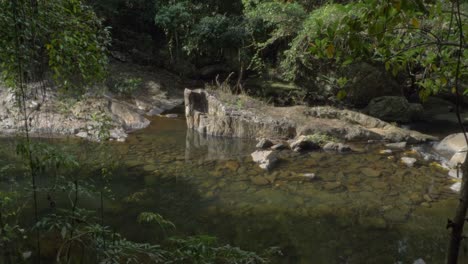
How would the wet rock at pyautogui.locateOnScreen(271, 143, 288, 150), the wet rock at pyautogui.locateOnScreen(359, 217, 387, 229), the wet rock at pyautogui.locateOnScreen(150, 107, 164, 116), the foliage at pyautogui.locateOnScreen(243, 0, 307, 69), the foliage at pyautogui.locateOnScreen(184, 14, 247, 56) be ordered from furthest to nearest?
the foliage at pyautogui.locateOnScreen(184, 14, 247, 56)
the wet rock at pyautogui.locateOnScreen(150, 107, 164, 116)
the foliage at pyautogui.locateOnScreen(243, 0, 307, 69)
the wet rock at pyautogui.locateOnScreen(271, 143, 288, 150)
the wet rock at pyautogui.locateOnScreen(359, 217, 387, 229)

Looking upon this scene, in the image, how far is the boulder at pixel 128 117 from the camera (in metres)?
11.1

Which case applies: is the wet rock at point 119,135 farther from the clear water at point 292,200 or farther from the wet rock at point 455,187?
the wet rock at point 455,187

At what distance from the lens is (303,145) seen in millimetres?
9320

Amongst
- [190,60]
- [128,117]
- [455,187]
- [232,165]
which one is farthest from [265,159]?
[190,60]

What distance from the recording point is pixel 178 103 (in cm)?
1449

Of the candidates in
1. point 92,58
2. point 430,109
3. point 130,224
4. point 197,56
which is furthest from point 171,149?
point 430,109

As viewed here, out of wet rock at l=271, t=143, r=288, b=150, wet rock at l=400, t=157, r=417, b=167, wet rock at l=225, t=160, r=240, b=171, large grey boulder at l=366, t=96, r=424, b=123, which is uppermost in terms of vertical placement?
large grey boulder at l=366, t=96, r=424, b=123

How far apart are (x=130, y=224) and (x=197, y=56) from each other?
40.6ft

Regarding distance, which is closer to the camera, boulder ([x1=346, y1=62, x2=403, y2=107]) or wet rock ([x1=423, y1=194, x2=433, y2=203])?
wet rock ([x1=423, y1=194, x2=433, y2=203])

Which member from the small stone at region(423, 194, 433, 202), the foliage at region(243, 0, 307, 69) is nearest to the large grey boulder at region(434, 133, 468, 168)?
the small stone at region(423, 194, 433, 202)

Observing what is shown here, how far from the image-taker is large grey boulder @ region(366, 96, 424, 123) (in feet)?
41.4

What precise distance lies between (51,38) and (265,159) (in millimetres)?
5841

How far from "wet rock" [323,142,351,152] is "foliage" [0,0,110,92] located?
6.98 meters

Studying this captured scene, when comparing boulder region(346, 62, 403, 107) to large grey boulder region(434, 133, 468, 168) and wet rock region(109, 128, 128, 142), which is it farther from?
wet rock region(109, 128, 128, 142)
